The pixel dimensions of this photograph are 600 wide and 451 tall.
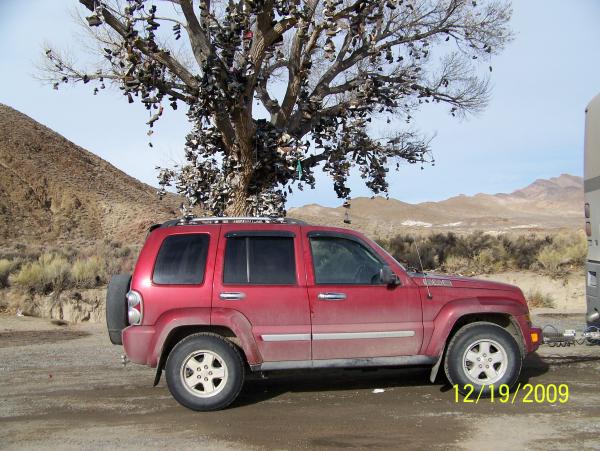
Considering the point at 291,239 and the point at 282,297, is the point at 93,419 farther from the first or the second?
the point at 291,239

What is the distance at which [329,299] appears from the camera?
6.90 metres

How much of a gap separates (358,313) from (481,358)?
4.75 ft

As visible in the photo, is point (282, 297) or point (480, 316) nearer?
point (282, 297)

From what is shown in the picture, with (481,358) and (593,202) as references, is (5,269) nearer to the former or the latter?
(481,358)

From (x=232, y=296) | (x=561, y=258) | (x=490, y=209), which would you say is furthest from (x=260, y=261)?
(x=490, y=209)

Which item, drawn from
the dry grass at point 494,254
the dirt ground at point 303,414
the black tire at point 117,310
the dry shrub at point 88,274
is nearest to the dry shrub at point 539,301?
the dry grass at point 494,254

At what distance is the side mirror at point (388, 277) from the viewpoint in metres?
6.94

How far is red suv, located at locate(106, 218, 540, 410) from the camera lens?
267 inches

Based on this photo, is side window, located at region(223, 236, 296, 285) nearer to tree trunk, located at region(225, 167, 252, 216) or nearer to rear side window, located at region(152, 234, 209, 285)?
rear side window, located at region(152, 234, 209, 285)

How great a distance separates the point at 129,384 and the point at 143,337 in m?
1.68

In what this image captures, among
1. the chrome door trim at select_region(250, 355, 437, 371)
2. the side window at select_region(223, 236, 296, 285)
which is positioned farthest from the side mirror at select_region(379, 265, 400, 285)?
the side window at select_region(223, 236, 296, 285)

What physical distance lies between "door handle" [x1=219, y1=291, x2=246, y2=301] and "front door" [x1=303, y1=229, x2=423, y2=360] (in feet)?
2.39

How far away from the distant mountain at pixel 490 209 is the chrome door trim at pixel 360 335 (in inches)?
1938

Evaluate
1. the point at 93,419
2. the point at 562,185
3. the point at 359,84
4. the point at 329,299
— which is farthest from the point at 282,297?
the point at 562,185
